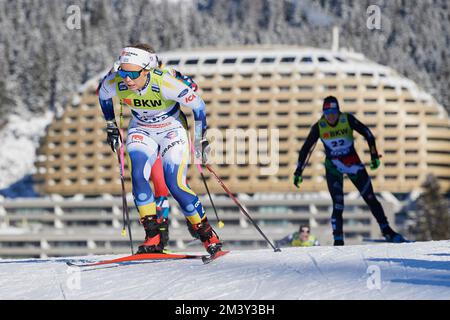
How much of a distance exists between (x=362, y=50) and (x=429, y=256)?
181 m

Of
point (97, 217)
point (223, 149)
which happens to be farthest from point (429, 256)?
point (223, 149)

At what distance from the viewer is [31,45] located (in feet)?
528

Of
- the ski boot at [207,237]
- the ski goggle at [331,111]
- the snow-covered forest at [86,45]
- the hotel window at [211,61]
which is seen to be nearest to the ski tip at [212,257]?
the ski boot at [207,237]

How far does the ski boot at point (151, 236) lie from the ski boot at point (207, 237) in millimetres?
391

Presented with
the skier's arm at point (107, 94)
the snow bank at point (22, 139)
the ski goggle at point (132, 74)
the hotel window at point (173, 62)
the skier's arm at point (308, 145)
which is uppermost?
the hotel window at point (173, 62)

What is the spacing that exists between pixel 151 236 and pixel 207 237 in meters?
0.57

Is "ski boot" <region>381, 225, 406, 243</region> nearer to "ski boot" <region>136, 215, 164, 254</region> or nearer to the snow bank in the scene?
"ski boot" <region>136, 215, 164, 254</region>

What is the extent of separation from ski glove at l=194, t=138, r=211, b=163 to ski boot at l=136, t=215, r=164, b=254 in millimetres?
798

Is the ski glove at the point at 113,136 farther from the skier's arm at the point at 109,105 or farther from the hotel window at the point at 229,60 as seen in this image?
the hotel window at the point at 229,60

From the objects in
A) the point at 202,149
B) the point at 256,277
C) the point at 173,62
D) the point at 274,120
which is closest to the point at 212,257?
the point at 202,149

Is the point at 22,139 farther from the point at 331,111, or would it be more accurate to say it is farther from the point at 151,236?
the point at 151,236

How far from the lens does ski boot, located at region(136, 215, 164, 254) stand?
Answer: 925cm

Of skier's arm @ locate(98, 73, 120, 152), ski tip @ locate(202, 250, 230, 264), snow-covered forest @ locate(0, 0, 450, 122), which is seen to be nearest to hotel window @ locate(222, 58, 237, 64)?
snow-covered forest @ locate(0, 0, 450, 122)

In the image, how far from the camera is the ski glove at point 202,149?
9.06 meters
